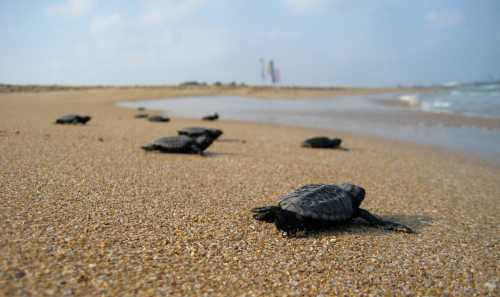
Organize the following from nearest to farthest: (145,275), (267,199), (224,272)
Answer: (145,275) → (224,272) → (267,199)

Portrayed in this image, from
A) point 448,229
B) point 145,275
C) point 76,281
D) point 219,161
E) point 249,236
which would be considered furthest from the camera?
point 219,161

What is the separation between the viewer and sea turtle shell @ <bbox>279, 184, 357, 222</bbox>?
13.2 feet

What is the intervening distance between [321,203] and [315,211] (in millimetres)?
159

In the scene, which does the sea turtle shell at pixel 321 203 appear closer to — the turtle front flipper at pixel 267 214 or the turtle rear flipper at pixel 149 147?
the turtle front flipper at pixel 267 214

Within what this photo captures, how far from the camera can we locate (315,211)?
403 centimetres

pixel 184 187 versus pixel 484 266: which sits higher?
pixel 184 187

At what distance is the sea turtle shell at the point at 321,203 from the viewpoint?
4.03 m

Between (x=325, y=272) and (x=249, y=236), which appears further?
(x=249, y=236)

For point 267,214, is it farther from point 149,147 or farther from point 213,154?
point 149,147

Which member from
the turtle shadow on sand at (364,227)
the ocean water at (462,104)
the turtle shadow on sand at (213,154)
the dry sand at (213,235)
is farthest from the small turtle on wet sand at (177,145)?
the ocean water at (462,104)

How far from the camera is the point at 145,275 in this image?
2801mm

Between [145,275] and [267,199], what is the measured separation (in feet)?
8.93

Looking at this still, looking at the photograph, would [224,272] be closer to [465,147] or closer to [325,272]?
[325,272]

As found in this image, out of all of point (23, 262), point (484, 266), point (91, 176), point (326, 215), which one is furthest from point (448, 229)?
point (91, 176)
